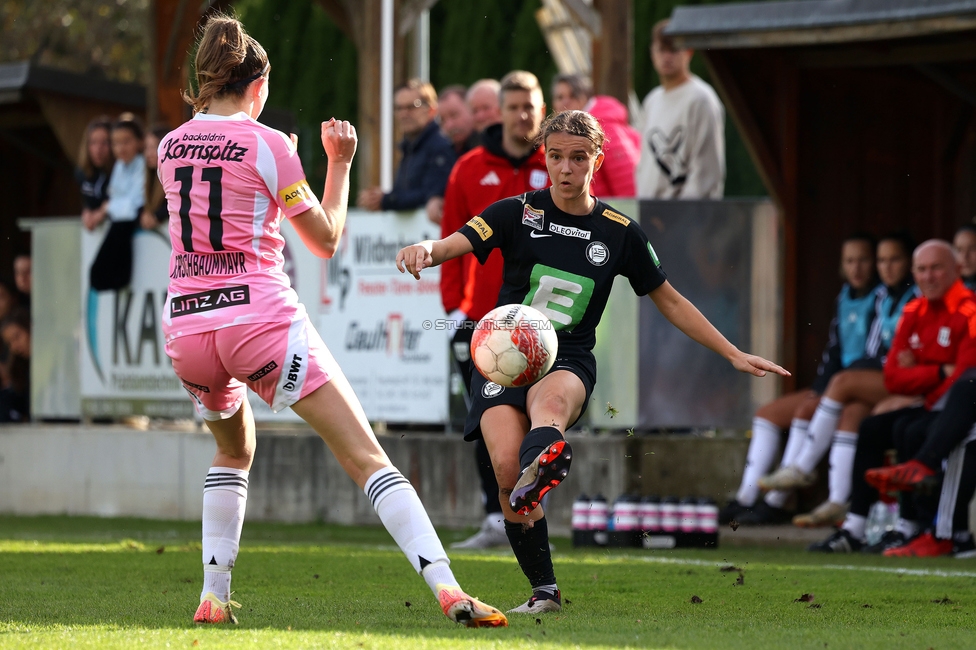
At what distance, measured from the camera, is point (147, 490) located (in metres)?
13.9

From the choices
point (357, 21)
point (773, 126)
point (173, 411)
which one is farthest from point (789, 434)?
point (357, 21)

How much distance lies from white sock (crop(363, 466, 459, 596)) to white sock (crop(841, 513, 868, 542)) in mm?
5514

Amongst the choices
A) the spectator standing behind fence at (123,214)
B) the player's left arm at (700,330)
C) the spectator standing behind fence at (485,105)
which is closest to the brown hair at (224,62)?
the player's left arm at (700,330)

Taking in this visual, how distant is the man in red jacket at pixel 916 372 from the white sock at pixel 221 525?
213 inches

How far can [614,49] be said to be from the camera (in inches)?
544

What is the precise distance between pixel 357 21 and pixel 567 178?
31.5 feet

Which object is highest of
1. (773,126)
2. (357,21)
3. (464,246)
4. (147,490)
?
(357,21)

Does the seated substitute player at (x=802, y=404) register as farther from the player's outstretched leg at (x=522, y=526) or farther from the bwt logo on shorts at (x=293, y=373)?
the bwt logo on shorts at (x=293, y=373)

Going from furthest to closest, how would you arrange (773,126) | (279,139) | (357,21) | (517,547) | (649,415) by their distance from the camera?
(357,21)
(773,126)
(649,415)
(517,547)
(279,139)

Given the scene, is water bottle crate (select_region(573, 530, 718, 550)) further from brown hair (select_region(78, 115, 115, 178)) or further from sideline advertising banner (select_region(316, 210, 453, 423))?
brown hair (select_region(78, 115, 115, 178))

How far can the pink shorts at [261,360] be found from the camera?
5648 mm

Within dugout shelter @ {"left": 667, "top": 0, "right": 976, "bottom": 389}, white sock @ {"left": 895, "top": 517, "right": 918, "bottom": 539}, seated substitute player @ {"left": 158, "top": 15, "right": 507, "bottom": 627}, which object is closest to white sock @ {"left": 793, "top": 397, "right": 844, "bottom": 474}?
white sock @ {"left": 895, "top": 517, "right": 918, "bottom": 539}

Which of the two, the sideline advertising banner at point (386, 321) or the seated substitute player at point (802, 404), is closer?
the seated substitute player at point (802, 404)

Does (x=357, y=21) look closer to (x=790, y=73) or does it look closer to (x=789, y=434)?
(x=790, y=73)
